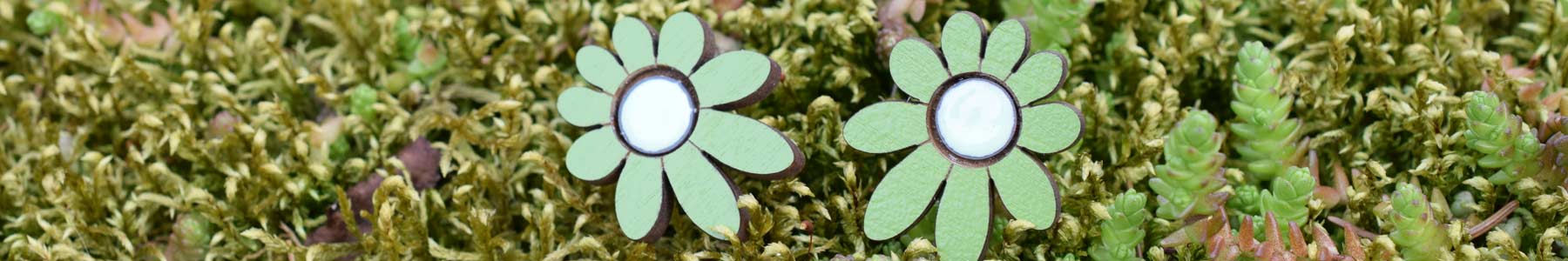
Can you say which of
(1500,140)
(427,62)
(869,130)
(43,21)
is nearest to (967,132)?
(869,130)

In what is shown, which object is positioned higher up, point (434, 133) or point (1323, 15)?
point (1323, 15)

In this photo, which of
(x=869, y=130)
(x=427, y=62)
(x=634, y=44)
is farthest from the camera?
(x=427, y=62)

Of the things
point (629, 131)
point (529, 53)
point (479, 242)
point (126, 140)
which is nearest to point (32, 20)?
point (126, 140)

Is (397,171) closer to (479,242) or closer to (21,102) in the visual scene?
(479,242)

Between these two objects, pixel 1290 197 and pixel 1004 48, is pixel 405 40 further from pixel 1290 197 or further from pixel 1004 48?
pixel 1290 197

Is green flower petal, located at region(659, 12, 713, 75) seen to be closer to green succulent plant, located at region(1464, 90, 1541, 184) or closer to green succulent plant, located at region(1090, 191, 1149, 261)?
green succulent plant, located at region(1090, 191, 1149, 261)

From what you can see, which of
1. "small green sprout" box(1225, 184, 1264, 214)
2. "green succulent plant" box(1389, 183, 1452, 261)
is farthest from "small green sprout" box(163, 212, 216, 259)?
"green succulent plant" box(1389, 183, 1452, 261)
